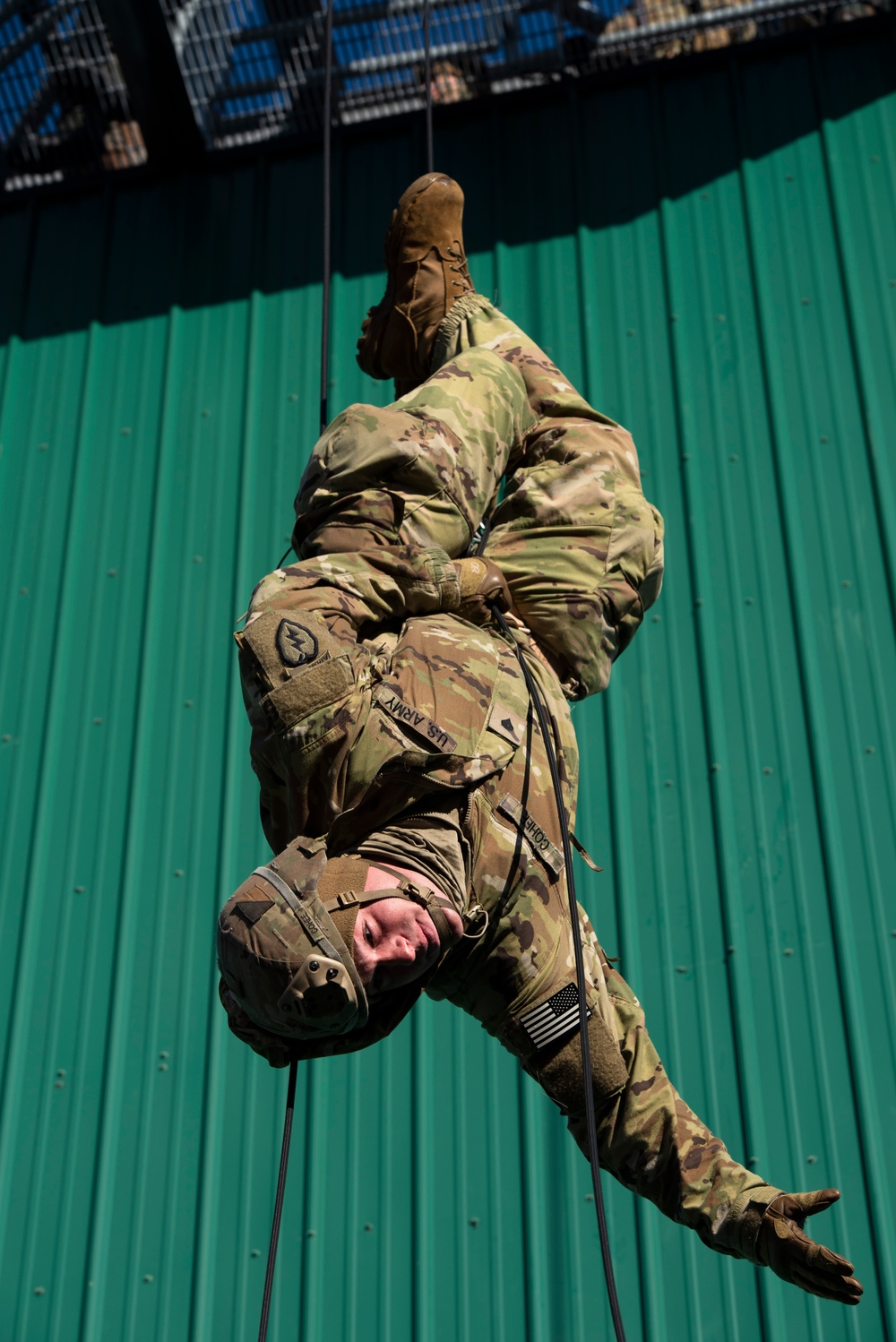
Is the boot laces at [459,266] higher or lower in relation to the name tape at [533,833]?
higher

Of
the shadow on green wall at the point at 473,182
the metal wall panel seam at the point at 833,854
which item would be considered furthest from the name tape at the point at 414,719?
the shadow on green wall at the point at 473,182

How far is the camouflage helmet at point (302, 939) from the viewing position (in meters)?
2.70

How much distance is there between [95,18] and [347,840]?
22.6 feet

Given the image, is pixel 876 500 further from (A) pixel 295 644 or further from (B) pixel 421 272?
(A) pixel 295 644

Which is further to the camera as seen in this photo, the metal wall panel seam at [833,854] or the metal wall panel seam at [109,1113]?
the metal wall panel seam at [109,1113]

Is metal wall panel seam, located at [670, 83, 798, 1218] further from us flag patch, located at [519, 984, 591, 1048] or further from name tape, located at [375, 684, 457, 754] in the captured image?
name tape, located at [375, 684, 457, 754]

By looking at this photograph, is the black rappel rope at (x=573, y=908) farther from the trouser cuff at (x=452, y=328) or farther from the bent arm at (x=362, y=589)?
the trouser cuff at (x=452, y=328)

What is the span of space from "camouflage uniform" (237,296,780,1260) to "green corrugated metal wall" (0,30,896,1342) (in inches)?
107

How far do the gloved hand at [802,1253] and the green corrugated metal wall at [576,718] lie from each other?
2.72 meters

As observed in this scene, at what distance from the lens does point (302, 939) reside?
107 inches

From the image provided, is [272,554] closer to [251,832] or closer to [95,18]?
[251,832]

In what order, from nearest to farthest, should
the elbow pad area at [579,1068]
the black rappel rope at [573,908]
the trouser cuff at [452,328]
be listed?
the black rappel rope at [573,908] → the elbow pad area at [579,1068] → the trouser cuff at [452,328]

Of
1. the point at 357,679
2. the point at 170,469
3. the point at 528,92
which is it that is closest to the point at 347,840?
the point at 357,679

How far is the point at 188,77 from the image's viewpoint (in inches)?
327
